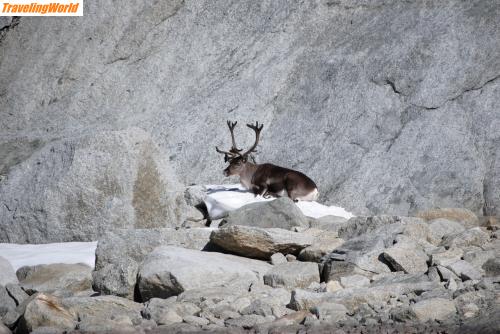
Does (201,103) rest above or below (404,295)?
above

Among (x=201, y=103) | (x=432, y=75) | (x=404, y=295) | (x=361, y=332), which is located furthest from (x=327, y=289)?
(x=201, y=103)

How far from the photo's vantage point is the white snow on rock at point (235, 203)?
38.8ft

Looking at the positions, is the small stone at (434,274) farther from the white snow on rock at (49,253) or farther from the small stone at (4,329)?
the white snow on rock at (49,253)

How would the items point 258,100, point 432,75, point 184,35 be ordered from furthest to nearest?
point 184,35
point 258,100
point 432,75

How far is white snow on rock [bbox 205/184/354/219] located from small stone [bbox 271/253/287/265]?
3.58 metres

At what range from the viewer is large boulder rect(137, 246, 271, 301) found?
6.99 metres

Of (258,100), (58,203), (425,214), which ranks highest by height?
(258,100)

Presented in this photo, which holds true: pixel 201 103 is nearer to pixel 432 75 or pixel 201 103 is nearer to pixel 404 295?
pixel 432 75

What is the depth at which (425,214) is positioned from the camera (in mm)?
11477

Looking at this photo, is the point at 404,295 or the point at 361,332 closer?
the point at 361,332

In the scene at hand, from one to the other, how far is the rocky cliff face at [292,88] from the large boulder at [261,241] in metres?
3.68

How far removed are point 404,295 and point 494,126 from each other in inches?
294

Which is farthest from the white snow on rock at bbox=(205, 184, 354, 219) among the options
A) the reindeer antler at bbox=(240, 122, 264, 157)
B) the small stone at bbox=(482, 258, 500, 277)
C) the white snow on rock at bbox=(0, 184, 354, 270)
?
the small stone at bbox=(482, 258, 500, 277)

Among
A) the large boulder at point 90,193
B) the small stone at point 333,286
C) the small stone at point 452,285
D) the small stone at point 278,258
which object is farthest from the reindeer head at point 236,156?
the small stone at point 452,285
